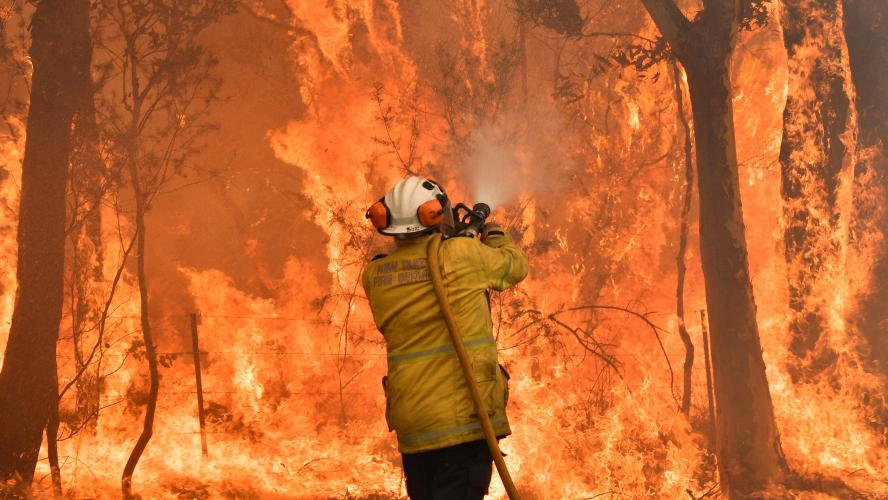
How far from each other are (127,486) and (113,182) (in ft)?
6.44

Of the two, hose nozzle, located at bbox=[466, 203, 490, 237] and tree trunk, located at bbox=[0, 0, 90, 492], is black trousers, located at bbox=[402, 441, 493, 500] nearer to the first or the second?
hose nozzle, located at bbox=[466, 203, 490, 237]

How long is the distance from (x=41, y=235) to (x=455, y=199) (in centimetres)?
270

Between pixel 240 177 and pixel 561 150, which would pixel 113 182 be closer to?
pixel 240 177

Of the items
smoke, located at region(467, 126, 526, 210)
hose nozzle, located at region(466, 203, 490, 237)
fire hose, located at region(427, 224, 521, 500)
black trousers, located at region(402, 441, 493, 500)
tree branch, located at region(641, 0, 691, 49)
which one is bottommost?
black trousers, located at region(402, 441, 493, 500)

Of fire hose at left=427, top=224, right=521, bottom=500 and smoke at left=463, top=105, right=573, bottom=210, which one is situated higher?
smoke at left=463, top=105, right=573, bottom=210

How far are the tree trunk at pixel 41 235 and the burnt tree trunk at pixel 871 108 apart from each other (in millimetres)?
5228

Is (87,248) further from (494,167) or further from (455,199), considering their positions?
(494,167)

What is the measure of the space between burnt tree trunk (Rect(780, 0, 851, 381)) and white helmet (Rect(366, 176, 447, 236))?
3.25 meters

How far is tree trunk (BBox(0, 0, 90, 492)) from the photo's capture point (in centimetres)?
474

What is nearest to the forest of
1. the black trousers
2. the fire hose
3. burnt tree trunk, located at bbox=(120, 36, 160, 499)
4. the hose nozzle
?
burnt tree trunk, located at bbox=(120, 36, 160, 499)

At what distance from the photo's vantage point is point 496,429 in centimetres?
281

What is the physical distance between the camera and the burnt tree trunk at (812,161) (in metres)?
5.12

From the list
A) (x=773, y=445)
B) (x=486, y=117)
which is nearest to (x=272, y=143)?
(x=486, y=117)

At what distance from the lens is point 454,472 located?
279 cm
